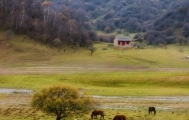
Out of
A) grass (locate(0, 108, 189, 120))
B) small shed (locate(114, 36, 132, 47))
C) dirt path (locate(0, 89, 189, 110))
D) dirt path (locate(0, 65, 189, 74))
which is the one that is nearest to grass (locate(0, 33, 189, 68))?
dirt path (locate(0, 65, 189, 74))

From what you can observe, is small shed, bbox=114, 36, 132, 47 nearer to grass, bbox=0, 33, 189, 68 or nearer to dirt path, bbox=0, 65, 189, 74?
grass, bbox=0, 33, 189, 68

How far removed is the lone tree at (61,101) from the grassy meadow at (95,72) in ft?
12.7

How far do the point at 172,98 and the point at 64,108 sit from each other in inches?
1018

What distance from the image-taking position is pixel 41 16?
13100 cm

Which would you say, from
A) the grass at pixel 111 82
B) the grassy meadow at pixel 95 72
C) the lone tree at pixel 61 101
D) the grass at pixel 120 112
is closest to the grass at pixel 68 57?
the grassy meadow at pixel 95 72

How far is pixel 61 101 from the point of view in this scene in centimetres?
3450

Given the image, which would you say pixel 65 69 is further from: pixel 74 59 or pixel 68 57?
pixel 68 57

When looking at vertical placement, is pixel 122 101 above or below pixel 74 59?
below

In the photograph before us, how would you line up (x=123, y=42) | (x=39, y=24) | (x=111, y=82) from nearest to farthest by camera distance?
(x=111, y=82)
(x=39, y=24)
(x=123, y=42)

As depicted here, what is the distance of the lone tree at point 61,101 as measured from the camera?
114 feet

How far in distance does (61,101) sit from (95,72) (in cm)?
4715

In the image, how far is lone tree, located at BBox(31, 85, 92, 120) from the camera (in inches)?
1367

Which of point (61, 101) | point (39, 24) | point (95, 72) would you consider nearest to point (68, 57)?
point (95, 72)

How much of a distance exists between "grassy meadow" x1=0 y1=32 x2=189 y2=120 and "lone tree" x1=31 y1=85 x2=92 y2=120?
3.87 metres
